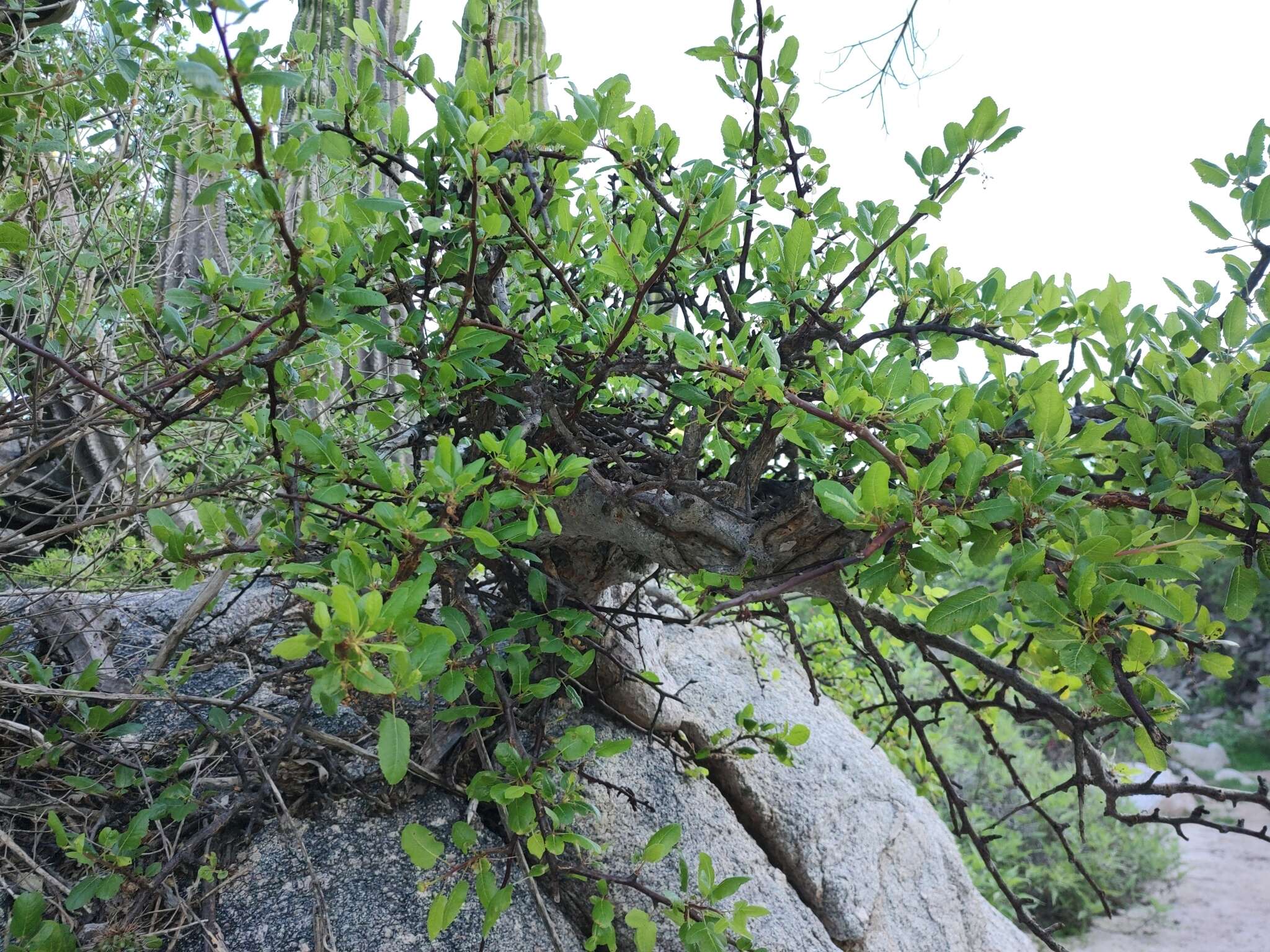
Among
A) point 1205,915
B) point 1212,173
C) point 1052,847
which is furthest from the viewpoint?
point 1205,915

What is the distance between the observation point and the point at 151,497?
1849 mm

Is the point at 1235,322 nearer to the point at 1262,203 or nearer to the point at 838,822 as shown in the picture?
the point at 1262,203

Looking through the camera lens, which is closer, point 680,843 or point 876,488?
point 876,488

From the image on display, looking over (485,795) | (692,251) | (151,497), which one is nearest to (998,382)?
(692,251)

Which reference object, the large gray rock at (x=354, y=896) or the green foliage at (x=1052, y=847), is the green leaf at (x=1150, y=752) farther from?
the green foliage at (x=1052, y=847)

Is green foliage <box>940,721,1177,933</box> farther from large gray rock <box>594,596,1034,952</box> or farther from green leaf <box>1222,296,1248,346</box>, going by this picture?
green leaf <box>1222,296,1248,346</box>

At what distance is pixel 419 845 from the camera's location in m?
1.25

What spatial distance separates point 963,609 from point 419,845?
0.90m

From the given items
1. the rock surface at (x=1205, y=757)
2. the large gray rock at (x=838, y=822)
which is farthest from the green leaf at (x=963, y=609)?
the rock surface at (x=1205, y=757)

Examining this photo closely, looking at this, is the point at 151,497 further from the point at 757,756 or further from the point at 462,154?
the point at 757,756

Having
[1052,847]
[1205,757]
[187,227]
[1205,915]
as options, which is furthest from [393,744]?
[1205,757]

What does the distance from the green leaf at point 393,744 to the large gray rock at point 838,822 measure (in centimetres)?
153

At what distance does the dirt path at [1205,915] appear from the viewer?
25.0 feet

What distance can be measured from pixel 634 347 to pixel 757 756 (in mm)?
1371
